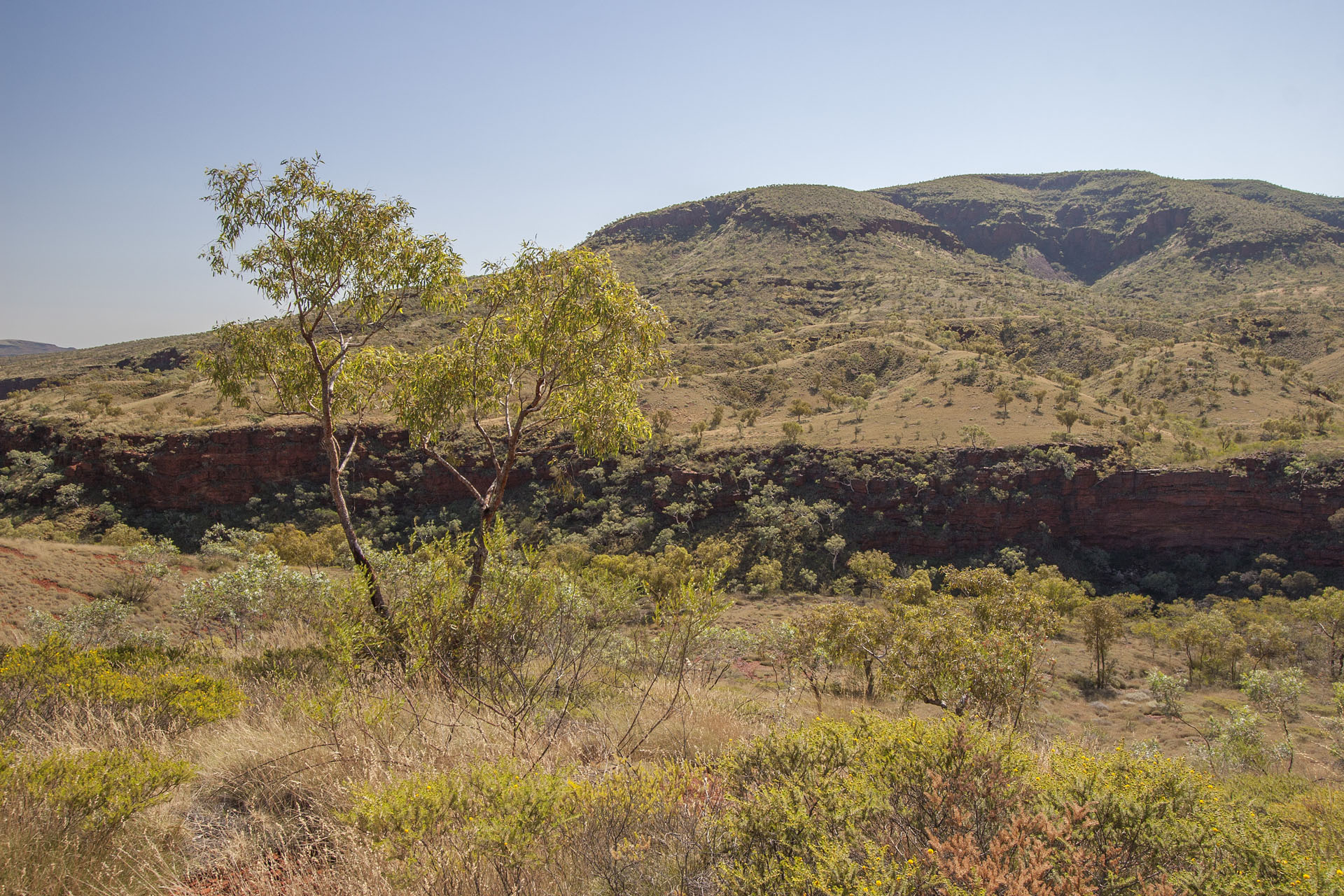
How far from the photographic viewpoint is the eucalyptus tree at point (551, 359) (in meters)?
7.11

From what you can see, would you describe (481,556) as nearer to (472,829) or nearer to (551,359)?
(551,359)

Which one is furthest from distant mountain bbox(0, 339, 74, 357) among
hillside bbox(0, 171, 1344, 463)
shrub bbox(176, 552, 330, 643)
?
shrub bbox(176, 552, 330, 643)

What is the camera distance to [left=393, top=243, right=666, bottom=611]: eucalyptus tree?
280 inches

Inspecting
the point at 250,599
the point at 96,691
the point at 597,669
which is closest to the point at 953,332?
the point at 597,669

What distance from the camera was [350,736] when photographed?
4363 mm

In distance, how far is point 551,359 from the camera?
7301 millimetres

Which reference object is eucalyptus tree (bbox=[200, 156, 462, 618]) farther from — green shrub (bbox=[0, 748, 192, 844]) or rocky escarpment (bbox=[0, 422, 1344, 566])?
rocky escarpment (bbox=[0, 422, 1344, 566])

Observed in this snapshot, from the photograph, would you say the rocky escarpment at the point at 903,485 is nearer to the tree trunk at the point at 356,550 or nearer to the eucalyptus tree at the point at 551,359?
the tree trunk at the point at 356,550

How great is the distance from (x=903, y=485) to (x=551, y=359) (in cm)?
2938

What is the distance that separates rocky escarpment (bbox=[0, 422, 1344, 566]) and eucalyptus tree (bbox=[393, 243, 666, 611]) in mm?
22032

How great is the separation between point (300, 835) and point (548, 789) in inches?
66.9

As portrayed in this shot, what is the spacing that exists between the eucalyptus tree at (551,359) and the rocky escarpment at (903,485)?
22.0 metres

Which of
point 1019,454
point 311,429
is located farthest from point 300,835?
point 311,429

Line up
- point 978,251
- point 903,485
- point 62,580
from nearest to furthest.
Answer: point 62,580 → point 903,485 → point 978,251
